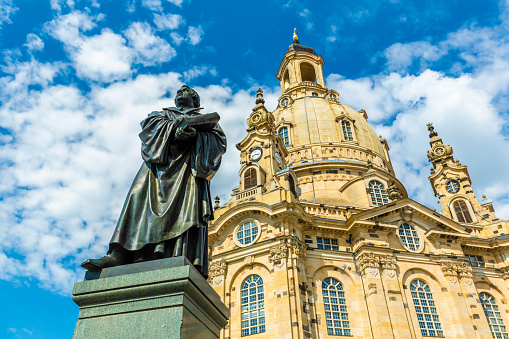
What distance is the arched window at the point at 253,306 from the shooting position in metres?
24.3

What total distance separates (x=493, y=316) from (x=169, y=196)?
102 feet

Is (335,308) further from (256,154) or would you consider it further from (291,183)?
(256,154)

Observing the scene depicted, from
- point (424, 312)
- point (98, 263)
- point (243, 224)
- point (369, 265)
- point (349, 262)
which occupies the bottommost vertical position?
point (98, 263)

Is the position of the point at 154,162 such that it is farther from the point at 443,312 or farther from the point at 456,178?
the point at 456,178

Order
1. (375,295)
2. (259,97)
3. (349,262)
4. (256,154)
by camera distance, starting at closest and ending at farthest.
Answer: (375,295) → (349,262) → (256,154) → (259,97)

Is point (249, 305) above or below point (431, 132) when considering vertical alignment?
below

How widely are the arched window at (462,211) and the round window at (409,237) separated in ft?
30.5

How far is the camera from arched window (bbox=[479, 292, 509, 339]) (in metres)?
27.8

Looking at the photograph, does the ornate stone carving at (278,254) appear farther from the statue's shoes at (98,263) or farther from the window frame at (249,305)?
the statue's shoes at (98,263)

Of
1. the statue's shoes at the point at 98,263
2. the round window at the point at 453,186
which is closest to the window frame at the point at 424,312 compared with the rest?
the round window at the point at 453,186

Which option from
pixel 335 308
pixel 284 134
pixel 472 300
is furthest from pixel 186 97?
pixel 284 134

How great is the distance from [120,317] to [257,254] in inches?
898

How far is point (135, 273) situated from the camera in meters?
4.40

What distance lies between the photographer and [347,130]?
45.2m
